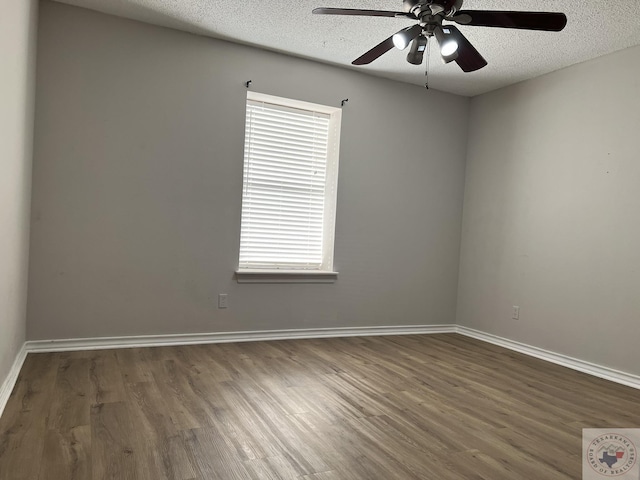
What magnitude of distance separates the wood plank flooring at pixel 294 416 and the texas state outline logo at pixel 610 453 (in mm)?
70

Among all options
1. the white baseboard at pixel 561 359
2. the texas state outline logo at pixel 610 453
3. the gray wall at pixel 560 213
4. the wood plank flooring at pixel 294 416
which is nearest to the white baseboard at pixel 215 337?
the wood plank flooring at pixel 294 416

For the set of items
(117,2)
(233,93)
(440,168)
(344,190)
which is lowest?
(344,190)

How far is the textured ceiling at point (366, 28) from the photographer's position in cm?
306

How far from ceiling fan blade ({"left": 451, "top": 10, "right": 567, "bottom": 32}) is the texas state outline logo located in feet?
6.71

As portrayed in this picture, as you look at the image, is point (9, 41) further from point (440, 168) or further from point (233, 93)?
point (440, 168)

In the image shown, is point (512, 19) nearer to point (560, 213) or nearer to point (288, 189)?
point (560, 213)

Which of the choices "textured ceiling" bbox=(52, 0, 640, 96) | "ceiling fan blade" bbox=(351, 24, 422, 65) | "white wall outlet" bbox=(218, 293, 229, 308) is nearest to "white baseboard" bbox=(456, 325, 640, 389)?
"textured ceiling" bbox=(52, 0, 640, 96)

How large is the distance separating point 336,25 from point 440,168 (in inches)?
81.9

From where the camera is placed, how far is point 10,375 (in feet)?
8.57

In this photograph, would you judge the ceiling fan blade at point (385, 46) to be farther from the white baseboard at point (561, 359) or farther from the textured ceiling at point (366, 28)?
the white baseboard at point (561, 359)

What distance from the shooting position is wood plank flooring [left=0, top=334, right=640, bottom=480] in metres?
1.90

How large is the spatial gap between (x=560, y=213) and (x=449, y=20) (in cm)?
242

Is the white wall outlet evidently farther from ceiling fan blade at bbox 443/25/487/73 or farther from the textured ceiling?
ceiling fan blade at bbox 443/25/487/73

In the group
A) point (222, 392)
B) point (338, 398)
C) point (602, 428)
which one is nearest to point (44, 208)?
point (222, 392)
